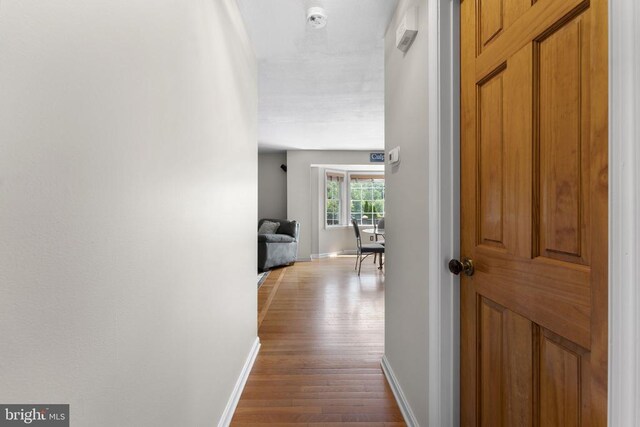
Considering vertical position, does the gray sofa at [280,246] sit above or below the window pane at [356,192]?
below

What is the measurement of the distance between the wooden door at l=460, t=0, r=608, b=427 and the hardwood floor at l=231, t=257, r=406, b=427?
75cm

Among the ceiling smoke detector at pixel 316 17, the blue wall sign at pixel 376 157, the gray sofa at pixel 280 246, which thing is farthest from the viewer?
the blue wall sign at pixel 376 157

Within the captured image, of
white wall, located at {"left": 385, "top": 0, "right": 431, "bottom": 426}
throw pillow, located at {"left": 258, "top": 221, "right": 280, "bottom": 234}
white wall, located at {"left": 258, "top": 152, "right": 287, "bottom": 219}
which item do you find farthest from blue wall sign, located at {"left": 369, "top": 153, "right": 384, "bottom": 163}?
white wall, located at {"left": 385, "top": 0, "right": 431, "bottom": 426}

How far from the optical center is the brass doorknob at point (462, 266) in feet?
3.67

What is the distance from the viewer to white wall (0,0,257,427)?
0.50 metres

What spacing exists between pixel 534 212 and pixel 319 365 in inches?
72.3

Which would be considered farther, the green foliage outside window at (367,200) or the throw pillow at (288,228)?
the green foliage outside window at (367,200)

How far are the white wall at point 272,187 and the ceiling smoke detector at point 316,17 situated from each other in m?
5.17

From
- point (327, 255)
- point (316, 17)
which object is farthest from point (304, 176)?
point (316, 17)

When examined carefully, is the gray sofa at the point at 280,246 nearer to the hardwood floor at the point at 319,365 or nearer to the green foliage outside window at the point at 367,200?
the hardwood floor at the point at 319,365

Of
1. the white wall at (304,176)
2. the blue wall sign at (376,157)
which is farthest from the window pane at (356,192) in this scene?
the blue wall sign at (376,157)

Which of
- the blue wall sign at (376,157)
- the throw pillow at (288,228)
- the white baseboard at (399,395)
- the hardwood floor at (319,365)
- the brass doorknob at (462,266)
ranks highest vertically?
the blue wall sign at (376,157)

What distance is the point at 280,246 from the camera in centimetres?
561

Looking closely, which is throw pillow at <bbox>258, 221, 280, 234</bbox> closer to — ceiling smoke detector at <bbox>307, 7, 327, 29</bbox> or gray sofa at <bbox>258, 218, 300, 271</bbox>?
gray sofa at <bbox>258, 218, 300, 271</bbox>
